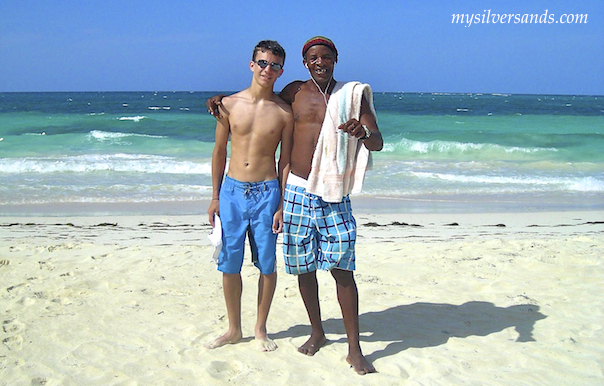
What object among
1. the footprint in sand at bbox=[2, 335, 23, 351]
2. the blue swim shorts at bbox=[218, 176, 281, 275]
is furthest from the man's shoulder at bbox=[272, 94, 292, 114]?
the footprint in sand at bbox=[2, 335, 23, 351]

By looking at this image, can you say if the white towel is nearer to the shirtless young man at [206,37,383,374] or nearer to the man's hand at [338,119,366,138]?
the shirtless young man at [206,37,383,374]

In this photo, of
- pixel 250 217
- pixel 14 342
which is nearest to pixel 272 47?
pixel 250 217

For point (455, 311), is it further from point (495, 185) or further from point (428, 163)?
point (428, 163)

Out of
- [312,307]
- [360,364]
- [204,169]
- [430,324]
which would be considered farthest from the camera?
[204,169]

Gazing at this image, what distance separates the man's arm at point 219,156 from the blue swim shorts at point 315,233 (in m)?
0.44

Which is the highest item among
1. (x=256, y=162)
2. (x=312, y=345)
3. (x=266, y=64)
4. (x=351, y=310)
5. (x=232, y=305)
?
(x=266, y=64)

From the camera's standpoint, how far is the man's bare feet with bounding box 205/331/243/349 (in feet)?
11.5

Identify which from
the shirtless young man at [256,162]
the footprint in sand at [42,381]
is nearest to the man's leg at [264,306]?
the shirtless young man at [256,162]

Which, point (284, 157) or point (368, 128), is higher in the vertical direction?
point (368, 128)

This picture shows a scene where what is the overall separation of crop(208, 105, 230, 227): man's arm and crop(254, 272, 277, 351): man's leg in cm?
49

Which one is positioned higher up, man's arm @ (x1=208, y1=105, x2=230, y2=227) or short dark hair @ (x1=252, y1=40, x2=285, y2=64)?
short dark hair @ (x1=252, y1=40, x2=285, y2=64)

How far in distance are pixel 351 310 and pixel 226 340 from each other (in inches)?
33.7

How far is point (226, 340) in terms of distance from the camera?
11.7 ft

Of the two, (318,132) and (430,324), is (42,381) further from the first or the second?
(430,324)
